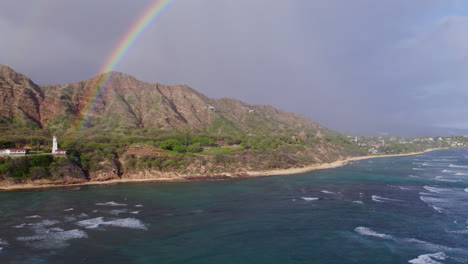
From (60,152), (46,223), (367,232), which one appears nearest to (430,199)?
(367,232)

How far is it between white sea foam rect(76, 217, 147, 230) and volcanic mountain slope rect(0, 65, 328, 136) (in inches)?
3660

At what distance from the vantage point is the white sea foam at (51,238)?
2573 centimetres

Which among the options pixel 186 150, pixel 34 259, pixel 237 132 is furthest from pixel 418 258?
pixel 237 132

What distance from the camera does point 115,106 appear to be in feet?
463

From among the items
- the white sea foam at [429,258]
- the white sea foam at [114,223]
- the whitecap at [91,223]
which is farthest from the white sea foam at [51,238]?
the white sea foam at [429,258]

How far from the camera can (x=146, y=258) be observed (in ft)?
77.3

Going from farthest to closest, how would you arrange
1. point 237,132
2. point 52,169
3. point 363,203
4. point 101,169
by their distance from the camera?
point 237,132 → point 101,169 → point 52,169 → point 363,203

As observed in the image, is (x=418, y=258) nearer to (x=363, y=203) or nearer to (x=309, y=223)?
(x=309, y=223)

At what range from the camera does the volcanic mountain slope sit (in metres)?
113

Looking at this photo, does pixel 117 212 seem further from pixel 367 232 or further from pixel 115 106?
pixel 115 106

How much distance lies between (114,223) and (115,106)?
12070cm

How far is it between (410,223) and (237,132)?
12197 cm

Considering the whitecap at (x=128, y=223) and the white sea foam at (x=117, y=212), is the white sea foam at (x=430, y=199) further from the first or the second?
the white sea foam at (x=117, y=212)

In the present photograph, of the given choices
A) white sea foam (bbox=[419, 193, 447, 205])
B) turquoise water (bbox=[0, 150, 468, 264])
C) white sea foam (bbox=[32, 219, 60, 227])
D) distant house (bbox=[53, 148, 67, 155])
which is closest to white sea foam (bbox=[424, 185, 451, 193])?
turquoise water (bbox=[0, 150, 468, 264])
